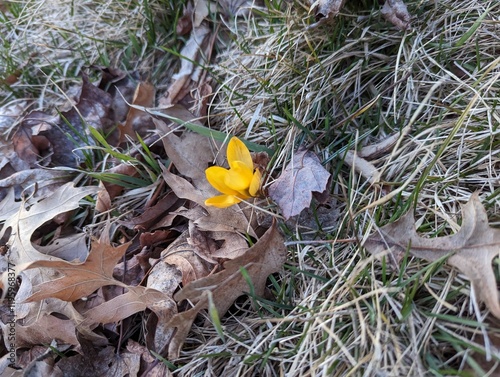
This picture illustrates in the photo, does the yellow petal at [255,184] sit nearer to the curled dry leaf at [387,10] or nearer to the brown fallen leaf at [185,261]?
the brown fallen leaf at [185,261]

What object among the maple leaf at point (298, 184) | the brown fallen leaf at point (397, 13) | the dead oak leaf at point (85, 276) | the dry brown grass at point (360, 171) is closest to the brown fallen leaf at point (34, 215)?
the dead oak leaf at point (85, 276)

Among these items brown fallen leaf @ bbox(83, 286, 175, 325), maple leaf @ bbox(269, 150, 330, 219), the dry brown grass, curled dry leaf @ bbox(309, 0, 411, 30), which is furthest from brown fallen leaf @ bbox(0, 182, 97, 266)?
curled dry leaf @ bbox(309, 0, 411, 30)

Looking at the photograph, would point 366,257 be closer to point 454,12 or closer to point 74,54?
point 454,12

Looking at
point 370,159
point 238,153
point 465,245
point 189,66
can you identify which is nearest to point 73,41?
point 189,66

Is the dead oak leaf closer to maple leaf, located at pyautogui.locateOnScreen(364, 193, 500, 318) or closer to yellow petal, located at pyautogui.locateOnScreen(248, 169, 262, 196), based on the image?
yellow petal, located at pyautogui.locateOnScreen(248, 169, 262, 196)

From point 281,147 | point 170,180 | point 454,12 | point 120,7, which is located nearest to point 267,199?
point 281,147
